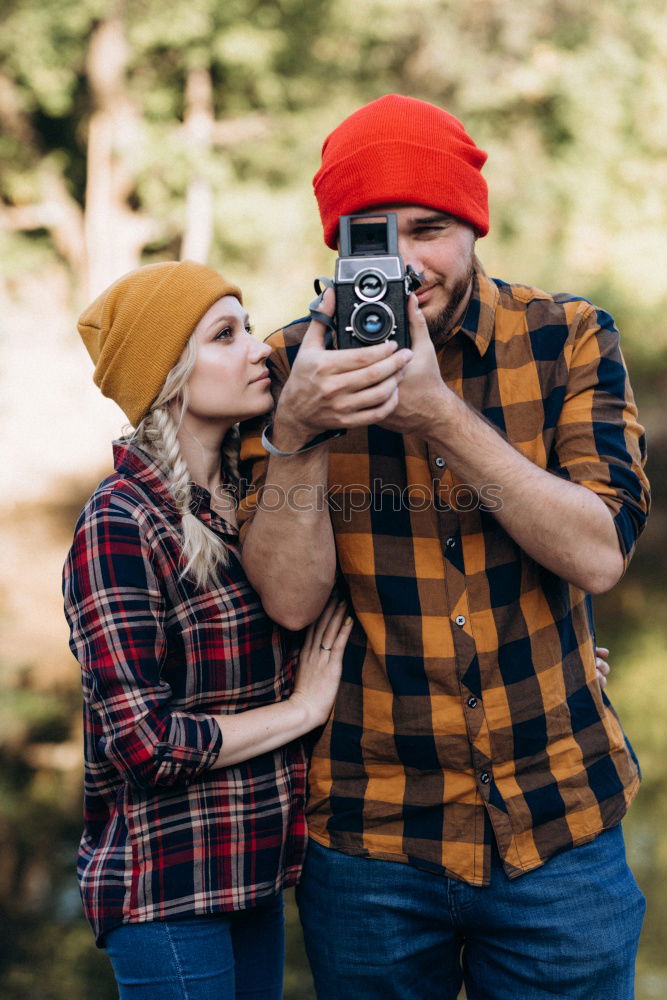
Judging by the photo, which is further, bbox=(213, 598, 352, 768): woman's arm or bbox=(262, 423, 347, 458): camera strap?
bbox=(213, 598, 352, 768): woman's arm

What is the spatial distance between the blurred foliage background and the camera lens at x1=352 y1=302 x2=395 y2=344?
882 cm

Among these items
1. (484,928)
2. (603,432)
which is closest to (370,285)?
(603,432)

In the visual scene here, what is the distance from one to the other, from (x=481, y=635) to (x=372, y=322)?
596mm

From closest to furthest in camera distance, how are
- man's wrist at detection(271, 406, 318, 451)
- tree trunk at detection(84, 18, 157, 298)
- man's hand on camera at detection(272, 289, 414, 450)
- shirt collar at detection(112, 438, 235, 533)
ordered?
man's hand on camera at detection(272, 289, 414, 450) < man's wrist at detection(271, 406, 318, 451) < shirt collar at detection(112, 438, 235, 533) < tree trunk at detection(84, 18, 157, 298)

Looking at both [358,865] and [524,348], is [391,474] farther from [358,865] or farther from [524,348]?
[358,865]

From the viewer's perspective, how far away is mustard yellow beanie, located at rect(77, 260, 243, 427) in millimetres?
2076

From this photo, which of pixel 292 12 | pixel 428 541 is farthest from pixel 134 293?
pixel 292 12

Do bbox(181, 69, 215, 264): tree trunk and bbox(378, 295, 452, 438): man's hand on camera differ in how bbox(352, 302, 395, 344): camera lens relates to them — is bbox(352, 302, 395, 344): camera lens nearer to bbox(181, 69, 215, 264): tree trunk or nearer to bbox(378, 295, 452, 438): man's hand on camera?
bbox(378, 295, 452, 438): man's hand on camera

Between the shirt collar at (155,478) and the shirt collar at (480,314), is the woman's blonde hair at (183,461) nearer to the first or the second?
the shirt collar at (155,478)

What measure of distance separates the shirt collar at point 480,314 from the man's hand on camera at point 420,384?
225 mm

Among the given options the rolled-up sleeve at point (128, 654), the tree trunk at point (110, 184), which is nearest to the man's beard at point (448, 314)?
the rolled-up sleeve at point (128, 654)

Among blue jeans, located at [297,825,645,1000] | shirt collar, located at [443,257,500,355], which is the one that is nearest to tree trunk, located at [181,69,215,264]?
shirt collar, located at [443,257,500,355]

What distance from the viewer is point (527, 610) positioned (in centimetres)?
186

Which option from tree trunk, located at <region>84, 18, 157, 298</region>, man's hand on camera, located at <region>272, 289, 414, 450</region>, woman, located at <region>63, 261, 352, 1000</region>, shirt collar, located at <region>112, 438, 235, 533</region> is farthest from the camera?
tree trunk, located at <region>84, 18, 157, 298</region>
